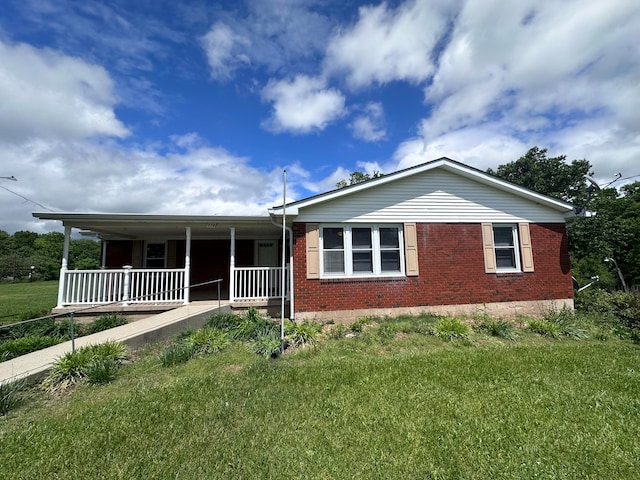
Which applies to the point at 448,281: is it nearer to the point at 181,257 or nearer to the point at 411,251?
the point at 411,251

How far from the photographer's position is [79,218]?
884cm

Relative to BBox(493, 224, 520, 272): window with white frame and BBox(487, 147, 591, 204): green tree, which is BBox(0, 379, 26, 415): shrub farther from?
BBox(487, 147, 591, 204): green tree

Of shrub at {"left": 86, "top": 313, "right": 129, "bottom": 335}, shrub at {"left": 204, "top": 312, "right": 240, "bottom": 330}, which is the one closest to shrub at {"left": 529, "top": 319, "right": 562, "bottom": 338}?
shrub at {"left": 204, "top": 312, "right": 240, "bottom": 330}

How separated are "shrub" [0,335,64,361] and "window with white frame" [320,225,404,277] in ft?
20.8

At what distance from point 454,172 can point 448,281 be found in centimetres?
340

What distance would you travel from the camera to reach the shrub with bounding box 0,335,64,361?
5746 mm

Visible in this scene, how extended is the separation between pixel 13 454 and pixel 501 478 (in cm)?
442

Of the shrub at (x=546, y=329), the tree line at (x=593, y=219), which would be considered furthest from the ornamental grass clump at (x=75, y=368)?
the tree line at (x=593, y=219)

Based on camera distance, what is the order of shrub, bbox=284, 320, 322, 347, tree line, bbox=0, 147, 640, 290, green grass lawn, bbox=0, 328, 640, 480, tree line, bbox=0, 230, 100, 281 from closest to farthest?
green grass lawn, bbox=0, 328, 640, 480 → shrub, bbox=284, 320, 322, 347 → tree line, bbox=0, 147, 640, 290 → tree line, bbox=0, 230, 100, 281

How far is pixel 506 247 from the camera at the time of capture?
9820mm

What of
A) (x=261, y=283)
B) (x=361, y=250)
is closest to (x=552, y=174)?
(x=361, y=250)

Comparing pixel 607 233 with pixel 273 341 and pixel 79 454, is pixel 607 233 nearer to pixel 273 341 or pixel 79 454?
pixel 273 341

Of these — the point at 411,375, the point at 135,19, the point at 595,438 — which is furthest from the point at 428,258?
the point at 135,19

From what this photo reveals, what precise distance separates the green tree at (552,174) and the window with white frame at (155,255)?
24890mm
